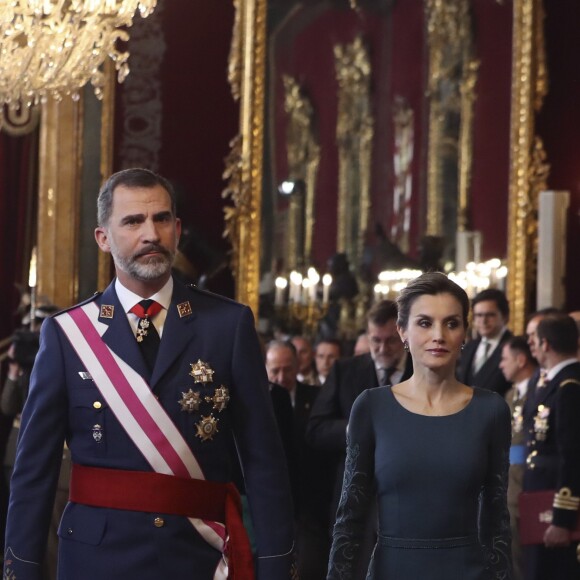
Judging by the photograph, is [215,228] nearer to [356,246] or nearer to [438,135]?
[356,246]

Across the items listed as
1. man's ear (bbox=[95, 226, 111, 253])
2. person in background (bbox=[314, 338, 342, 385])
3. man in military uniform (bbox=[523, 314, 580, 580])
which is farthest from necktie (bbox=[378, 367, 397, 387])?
man's ear (bbox=[95, 226, 111, 253])

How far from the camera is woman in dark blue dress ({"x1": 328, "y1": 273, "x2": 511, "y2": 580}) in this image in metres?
3.25

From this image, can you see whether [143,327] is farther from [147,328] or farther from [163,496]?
[163,496]

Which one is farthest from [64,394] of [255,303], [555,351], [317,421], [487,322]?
[255,303]

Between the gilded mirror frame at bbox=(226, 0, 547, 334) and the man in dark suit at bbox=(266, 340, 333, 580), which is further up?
the gilded mirror frame at bbox=(226, 0, 547, 334)

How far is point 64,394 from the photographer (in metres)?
3.20

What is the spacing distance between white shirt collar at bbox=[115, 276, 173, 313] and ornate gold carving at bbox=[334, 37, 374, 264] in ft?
17.4

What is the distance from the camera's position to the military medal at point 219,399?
3.18 m

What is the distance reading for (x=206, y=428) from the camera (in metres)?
3.16

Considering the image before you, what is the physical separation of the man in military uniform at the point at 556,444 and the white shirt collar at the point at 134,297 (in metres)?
2.67

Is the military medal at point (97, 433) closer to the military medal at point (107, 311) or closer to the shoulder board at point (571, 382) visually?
the military medal at point (107, 311)

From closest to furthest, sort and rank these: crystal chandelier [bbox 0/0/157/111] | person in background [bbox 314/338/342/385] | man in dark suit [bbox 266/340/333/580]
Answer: crystal chandelier [bbox 0/0/157/111]
man in dark suit [bbox 266/340/333/580]
person in background [bbox 314/338/342/385]

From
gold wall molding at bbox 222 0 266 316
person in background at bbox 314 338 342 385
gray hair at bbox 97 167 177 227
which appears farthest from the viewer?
gold wall molding at bbox 222 0 266 316

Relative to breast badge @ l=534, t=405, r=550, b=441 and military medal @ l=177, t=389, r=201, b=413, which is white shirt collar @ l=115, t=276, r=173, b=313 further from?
breast badge @ l=534, t=405, r=550, b=441
